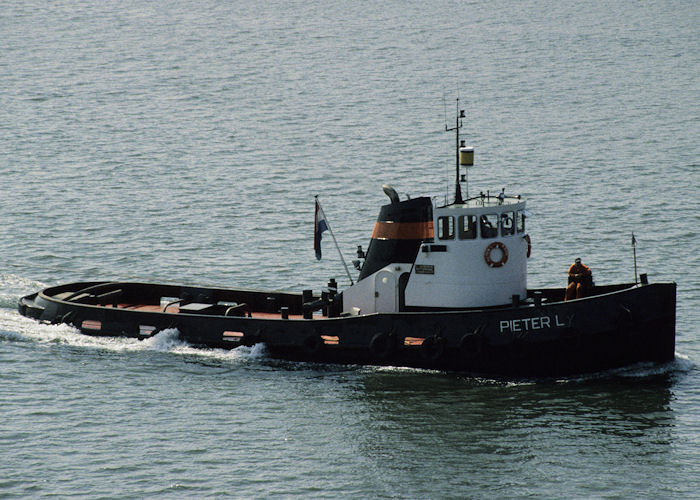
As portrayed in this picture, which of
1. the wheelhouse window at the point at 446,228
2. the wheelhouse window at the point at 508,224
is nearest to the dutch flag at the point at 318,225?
the wheelhouse window at the point at 446,228

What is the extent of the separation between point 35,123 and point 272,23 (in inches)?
1283

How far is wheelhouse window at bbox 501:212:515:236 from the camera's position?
29.1 meters

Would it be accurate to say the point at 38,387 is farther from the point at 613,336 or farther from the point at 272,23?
the point at 272,23

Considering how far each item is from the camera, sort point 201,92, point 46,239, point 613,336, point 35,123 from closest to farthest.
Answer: point 613,336 → point 46,239 → point 35,123 → point 201,92

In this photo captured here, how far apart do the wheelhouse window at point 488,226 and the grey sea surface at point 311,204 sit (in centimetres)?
349

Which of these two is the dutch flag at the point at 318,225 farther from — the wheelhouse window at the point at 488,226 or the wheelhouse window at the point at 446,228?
the wheelhouse window at the point at 488,226

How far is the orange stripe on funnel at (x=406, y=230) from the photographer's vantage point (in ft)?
96.3

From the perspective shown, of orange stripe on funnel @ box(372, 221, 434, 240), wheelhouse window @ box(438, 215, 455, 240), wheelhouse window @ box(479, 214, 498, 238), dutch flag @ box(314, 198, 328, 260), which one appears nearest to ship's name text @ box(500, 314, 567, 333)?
wheelhouse window @ box(479, 214, 498, 238)

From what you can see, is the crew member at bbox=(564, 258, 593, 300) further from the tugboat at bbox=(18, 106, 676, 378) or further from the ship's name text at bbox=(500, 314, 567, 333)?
the ship's name text at bbox=(500, 314, 567, 333)

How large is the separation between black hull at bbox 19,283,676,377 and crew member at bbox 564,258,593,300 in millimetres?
606

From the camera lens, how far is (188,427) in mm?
25891

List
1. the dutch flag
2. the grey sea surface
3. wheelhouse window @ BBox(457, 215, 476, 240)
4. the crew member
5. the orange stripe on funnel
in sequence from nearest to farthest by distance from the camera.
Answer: the grey sea surface
wheelhouse window @ BBox(457, 215, 476, 240)
the crew member
the orange stripe on funnel
the dutch flag

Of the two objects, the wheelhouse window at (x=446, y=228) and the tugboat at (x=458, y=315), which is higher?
the wheelhouse window at (x=446, y=228)

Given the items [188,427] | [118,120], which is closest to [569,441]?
[188,427]
